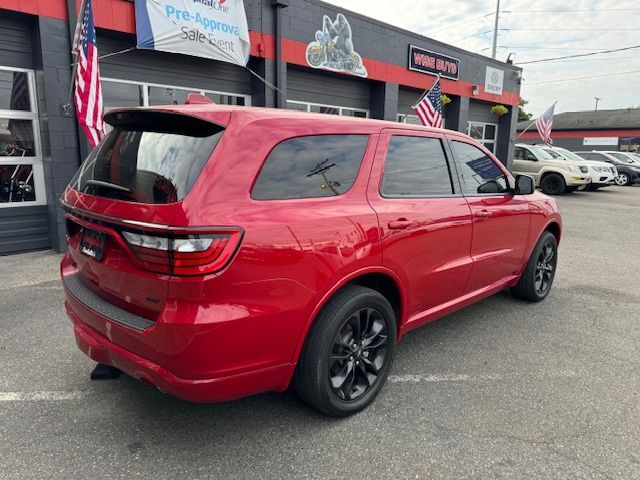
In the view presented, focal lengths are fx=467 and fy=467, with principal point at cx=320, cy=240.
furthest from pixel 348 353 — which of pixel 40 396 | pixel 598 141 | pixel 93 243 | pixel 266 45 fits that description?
pixel 598 141

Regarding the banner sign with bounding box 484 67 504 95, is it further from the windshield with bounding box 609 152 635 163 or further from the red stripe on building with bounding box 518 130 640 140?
the red stripe on building with bounding box 518 130 640 140

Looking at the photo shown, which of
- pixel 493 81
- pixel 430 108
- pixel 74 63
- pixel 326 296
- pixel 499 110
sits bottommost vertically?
pixel 326 296

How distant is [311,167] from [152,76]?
6.85 meters

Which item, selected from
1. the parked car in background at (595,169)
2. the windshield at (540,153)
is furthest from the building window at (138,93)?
the parked car in background at (595,169)

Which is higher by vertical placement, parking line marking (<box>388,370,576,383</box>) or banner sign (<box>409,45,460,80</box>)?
banner sign (<box>409,45,460,80</box>)

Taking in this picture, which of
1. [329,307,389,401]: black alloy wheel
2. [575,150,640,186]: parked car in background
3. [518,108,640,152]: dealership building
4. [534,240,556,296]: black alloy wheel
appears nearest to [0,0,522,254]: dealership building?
[329,307,389,401]: black alloy wheel

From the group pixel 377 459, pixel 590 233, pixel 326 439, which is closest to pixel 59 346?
pixel 326 439

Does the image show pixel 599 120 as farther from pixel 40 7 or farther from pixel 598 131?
pixel 40 7

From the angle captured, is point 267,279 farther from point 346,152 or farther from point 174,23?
point 174,23

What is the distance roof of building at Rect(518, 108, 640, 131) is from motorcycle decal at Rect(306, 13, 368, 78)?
43491 mm

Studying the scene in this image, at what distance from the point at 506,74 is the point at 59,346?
718 inches

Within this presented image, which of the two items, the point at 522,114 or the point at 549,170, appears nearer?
the point at 549,170

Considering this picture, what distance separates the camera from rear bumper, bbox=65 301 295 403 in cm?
220

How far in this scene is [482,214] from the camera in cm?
372
